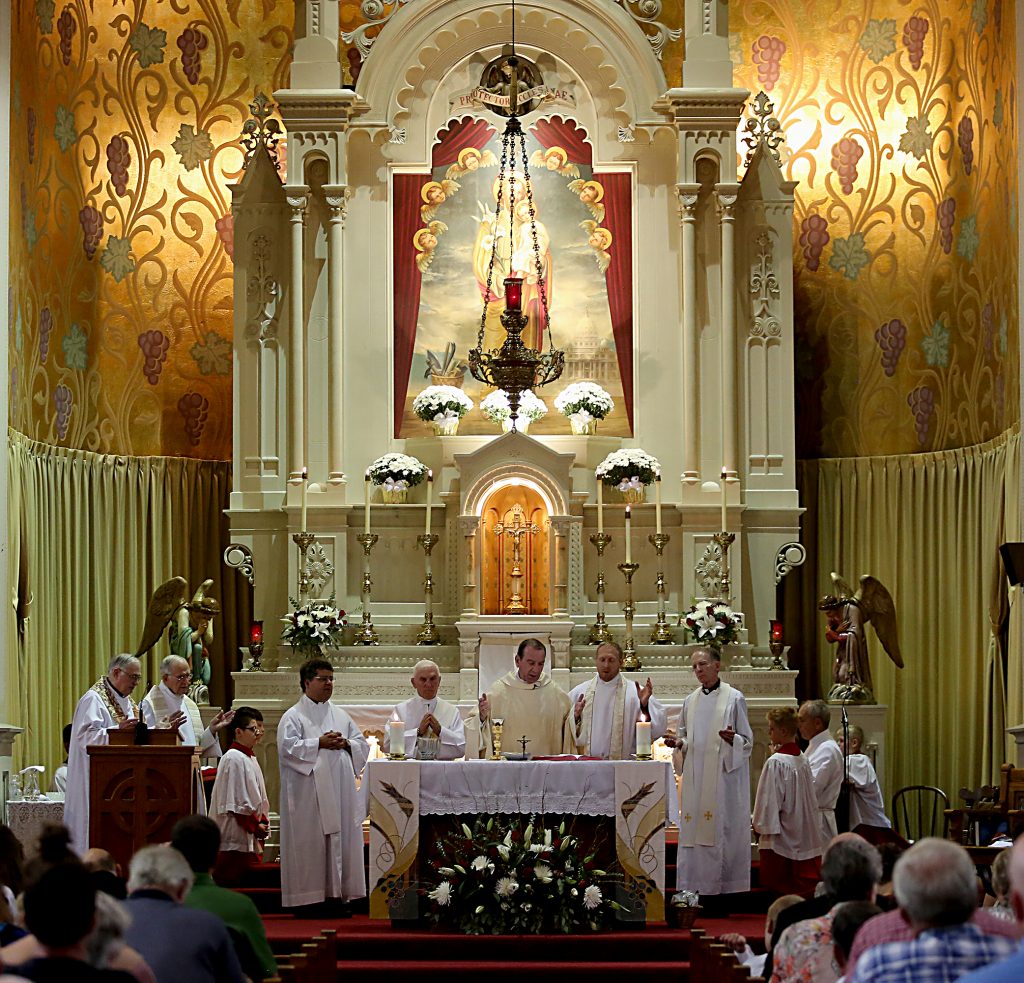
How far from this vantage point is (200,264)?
16359 millimetres

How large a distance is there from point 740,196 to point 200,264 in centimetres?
475

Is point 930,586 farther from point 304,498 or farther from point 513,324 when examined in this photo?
point 304,498

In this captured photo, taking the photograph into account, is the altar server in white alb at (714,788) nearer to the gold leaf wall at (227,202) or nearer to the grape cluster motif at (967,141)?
the gold leaf wall at (227,202)

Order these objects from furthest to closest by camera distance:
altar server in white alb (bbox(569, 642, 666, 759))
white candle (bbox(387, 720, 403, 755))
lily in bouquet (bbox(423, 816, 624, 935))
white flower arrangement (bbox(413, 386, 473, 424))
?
white flower arrangement (bbox(413, 386, 473, 424)), altar server in white alb (bbox(569, 642, 666, 759)), white candle (bbox(387, 720, 403, 755)), lily in bouquet (bbox(423, 816, 624, 935))

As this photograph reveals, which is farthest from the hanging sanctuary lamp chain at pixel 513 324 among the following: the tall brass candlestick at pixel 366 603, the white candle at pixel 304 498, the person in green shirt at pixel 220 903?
the person in green shirt at pixel 220 903

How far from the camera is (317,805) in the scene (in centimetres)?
1113

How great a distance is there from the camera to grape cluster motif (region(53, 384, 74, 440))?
15.1 metres

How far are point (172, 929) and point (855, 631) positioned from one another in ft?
29.2

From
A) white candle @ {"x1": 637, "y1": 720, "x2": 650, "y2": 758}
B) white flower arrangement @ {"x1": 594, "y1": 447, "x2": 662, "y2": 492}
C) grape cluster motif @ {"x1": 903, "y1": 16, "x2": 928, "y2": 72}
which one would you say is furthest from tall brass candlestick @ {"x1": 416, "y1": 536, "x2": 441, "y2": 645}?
grape cluster motif @ {"x1": 903, "y1": 16, "x2": 928, "y2": 72}

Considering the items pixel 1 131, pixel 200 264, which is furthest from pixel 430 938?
pixel 200 264

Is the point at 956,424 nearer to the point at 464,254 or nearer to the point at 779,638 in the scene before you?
the point at 779,638

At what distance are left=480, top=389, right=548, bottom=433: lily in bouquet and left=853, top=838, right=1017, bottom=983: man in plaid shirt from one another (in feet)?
32.8

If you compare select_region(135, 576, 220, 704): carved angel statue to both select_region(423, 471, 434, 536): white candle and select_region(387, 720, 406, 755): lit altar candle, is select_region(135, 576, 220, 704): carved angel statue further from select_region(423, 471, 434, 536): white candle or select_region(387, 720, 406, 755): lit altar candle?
select_region(387, 720, 406, 755): lit altar candle

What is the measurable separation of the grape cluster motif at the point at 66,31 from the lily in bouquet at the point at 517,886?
8223 millimetres
